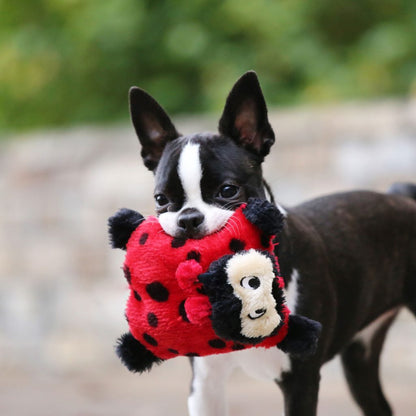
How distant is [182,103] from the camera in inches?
297

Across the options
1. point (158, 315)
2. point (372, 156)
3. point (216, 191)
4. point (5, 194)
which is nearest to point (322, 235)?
point (216, 191)

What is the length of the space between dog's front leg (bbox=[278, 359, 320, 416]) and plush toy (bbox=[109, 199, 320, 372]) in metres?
A: 0.29

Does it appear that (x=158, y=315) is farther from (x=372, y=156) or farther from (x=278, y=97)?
(x=278, y=97)

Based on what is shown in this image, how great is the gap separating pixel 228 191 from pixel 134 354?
1.79 ft

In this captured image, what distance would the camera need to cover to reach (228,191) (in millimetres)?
2332

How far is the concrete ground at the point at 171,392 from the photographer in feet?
16.1

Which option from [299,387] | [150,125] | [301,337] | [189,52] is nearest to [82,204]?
[189,52]

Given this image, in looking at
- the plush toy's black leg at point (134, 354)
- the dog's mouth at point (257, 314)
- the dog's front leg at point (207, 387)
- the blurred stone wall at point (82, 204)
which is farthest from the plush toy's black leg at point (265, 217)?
the blurred stone wall at point (82, 204)

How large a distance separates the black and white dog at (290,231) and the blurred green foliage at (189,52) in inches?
146

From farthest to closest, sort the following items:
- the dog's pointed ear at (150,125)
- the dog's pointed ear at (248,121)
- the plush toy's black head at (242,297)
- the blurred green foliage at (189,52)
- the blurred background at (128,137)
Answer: the blurred green foliage at (189,52), the blurred background at (128,137), the dog's pointed ear at (150,125), the dog's pointed ear at (248,121), the plush toy's black head at (242,297)

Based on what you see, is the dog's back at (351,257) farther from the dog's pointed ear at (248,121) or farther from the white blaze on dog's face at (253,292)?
the white blaze on dog's face at (253,292)

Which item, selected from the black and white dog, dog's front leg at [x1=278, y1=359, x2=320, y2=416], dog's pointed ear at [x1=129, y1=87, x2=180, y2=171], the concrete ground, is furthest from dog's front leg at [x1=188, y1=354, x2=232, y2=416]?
the concrete ground

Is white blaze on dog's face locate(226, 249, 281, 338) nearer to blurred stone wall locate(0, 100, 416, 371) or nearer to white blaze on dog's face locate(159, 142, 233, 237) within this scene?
white blaze on dog's face locate(159, 142, 233, 237)

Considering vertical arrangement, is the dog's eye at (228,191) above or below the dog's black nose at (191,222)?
above
